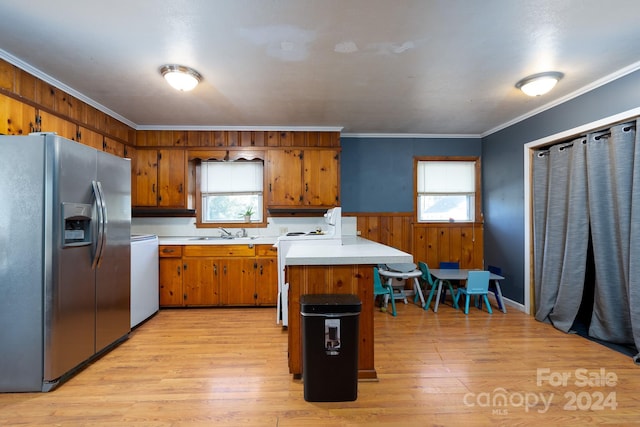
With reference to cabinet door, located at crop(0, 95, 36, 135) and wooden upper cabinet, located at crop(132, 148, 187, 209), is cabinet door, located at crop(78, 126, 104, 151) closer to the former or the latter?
cabinet door, located at crop(0, 95, 36, 135)

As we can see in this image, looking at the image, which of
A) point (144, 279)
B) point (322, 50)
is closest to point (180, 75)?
point (322, 50)

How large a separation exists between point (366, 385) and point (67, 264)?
2291 millimetres

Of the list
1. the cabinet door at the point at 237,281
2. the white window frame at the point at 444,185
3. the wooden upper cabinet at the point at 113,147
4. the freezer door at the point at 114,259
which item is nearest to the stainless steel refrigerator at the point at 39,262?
the freezer door at the point at 114,259

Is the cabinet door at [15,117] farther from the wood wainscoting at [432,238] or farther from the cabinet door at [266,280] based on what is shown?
the wood wainscoting at [432,238]

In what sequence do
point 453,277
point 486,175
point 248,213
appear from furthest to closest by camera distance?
1. point 486,175
2. point 248,213
3. point 453,277

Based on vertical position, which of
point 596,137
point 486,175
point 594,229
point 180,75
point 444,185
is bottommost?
point 594,229

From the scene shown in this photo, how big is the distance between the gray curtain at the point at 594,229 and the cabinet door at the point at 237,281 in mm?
3406

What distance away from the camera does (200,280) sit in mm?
3867

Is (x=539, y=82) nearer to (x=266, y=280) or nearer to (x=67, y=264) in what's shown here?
(x=266, y=280)

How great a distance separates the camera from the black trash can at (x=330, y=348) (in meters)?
1.88

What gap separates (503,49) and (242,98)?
2.33 meters

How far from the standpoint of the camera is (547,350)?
2672 millimetres

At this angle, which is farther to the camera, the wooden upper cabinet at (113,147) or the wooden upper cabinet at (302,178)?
the wooden upper cabinet at (302,178)

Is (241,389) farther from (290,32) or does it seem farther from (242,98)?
(242,98)
